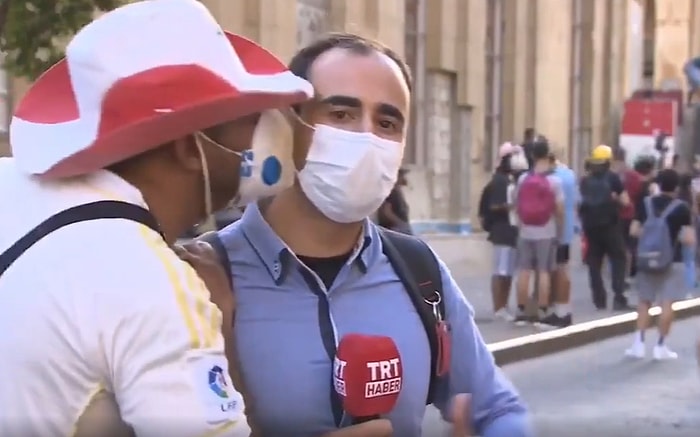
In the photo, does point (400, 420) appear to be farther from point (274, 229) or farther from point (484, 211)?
point (484, 211)

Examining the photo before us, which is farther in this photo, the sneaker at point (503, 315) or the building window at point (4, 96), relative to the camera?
the sneaker at point (503, 315)

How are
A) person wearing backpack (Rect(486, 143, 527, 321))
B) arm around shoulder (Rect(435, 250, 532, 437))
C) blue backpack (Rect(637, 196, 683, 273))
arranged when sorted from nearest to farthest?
arm around shoulder (Rect(435, 250, 532, 437)), blue backpack (Rect(637, 196, 683, 273)), person wearing backpack (Rect(486, 143, 527, 321))

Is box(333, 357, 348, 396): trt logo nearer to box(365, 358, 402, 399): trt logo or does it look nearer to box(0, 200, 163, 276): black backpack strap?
box(365, 358, 402, 399): trt logo

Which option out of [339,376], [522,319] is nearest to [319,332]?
[339,376]

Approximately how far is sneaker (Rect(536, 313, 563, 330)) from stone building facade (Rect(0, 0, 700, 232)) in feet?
17.9

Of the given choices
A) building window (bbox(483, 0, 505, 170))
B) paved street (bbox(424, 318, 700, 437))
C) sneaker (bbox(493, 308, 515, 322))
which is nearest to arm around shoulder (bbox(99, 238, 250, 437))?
paved street (bbox(424, 318, 700, 437))

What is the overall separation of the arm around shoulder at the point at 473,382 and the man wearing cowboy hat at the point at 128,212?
0.70 metres

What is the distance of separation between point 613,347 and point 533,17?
13246 mm

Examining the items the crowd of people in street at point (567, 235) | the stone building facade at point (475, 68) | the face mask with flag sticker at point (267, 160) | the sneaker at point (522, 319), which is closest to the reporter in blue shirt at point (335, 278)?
the face mask with flag sticker at point (267, 160)

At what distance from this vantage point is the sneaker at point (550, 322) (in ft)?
43.7

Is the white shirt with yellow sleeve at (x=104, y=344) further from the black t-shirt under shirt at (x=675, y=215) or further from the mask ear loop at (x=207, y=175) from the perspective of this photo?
the black t-shirt under shirt at (x=675, y=215)

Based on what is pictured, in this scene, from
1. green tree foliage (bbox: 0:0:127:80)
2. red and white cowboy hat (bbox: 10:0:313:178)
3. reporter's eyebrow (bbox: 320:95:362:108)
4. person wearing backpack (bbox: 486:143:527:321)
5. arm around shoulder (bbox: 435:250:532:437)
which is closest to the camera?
red and white cowboy hat (bbox: 10:0:313:178)

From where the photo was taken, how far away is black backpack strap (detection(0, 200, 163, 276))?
6.03 ft

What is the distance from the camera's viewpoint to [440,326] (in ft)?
8.66
